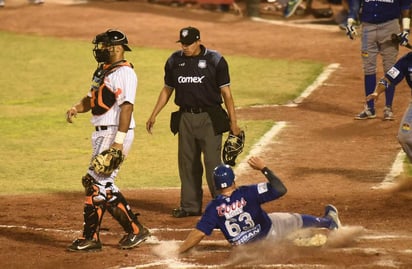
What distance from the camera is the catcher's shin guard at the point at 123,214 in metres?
11.5

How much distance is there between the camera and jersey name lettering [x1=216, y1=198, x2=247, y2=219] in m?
10.6

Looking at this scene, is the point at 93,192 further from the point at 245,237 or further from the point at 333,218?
the point at 333,218

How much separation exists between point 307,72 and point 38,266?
14.0m

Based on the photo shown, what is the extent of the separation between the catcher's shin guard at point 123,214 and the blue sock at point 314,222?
176 centimetres

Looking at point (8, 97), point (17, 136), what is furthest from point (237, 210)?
point (8, 97)

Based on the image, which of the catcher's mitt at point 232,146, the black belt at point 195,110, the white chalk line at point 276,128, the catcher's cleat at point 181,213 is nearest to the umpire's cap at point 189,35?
the black belt at point 195,110

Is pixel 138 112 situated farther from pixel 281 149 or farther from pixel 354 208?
pixel 354 208

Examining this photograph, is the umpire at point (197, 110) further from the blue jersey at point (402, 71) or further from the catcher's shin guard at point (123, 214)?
the blue jersey at point (402, 71)

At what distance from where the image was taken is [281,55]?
84.7 ft

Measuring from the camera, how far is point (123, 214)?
11516 millimetres

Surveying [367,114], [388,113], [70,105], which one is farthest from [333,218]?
[70,105]

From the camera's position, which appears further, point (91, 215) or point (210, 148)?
point (210, 148)

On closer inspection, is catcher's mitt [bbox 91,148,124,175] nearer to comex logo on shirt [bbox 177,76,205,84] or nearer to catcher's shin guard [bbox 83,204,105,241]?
catcher's shin guard [bbox 83,204,105,241]

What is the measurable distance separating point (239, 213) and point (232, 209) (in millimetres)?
78
